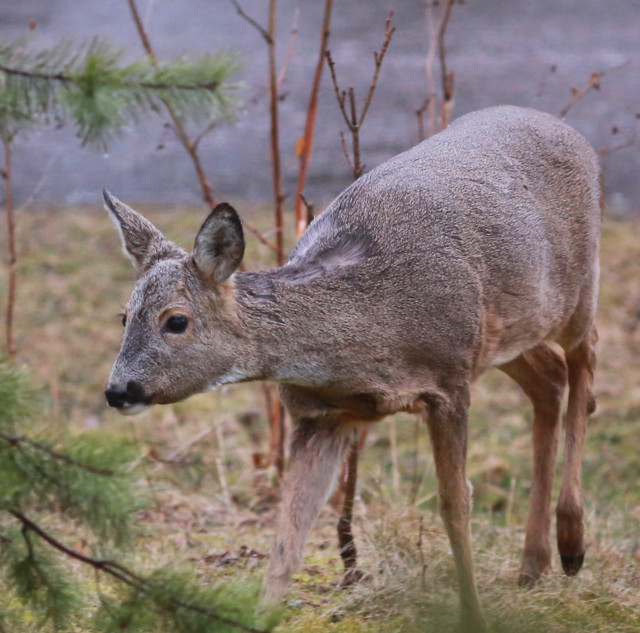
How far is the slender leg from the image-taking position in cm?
404

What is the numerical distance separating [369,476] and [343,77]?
23.4 feet

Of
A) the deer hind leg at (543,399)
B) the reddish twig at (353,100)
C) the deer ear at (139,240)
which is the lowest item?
the deer hind leg at (543,399)

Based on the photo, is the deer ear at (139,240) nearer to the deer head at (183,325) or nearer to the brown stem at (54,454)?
the deer head at (183,325)

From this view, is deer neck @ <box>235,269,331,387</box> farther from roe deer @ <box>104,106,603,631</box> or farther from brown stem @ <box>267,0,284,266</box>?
brown stem @ <box>267,0,284,266</box>

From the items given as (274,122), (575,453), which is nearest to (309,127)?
(274,122)

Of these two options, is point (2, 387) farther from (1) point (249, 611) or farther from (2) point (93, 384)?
(2) point (93, 384)

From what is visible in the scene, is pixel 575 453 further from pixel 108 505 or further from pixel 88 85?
pixel 108 505

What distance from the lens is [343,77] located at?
12922mm

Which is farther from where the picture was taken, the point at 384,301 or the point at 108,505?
the point at 384,301

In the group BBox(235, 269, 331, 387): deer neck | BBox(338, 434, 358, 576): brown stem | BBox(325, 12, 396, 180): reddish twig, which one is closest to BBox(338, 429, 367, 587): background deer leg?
BBox(338, 434, 358, 576): brown stem

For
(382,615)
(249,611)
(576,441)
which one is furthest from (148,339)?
(576,441)

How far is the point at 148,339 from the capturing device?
3.54 meters

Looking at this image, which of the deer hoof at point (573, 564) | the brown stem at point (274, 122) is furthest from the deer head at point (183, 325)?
the brown stem at point (274, 122)

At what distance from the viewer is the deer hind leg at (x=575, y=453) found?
482 cm
